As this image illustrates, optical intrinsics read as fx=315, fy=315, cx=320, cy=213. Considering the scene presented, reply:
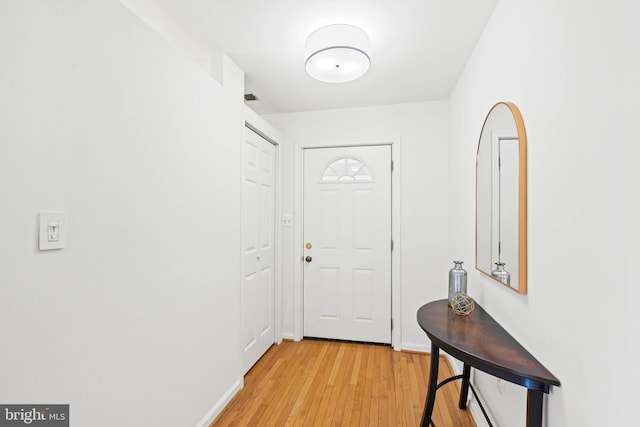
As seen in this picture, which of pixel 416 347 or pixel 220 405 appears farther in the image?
pixel 416 347

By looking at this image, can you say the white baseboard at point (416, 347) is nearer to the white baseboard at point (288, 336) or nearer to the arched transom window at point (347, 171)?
the white baseboard at point (288, 336)

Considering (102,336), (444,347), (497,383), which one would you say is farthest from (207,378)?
(497,383)

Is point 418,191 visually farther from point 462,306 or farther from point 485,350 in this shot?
point 485,350

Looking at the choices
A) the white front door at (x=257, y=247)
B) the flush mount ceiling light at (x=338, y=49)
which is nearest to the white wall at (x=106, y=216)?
the white front door at (x=257, y=247)

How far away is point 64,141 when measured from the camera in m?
1.06

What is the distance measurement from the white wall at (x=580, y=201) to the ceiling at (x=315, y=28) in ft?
1.37

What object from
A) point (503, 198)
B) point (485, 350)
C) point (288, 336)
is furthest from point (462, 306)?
point (288, 336)

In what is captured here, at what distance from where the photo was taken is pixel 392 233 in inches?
120

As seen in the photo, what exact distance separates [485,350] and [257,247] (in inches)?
76.5

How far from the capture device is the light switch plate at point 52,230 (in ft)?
3.26

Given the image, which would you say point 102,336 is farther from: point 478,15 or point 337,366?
point 478,15

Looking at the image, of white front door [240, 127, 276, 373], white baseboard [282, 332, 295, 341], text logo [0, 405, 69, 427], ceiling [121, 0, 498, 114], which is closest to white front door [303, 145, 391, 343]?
white baseboard [282, 332, 295, 341]

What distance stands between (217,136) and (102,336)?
50.4 inches

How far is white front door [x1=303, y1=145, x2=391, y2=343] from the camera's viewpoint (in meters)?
3.09
